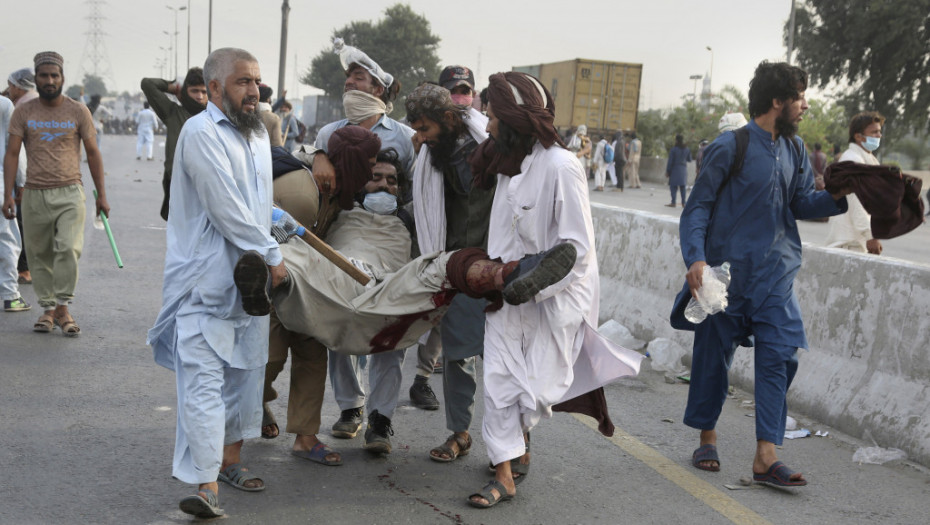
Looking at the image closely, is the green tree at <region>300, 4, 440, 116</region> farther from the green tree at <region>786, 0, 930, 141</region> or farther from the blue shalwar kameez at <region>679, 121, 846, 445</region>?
the blue shalwar kameez at <region>679, 121, 846, 445</region>

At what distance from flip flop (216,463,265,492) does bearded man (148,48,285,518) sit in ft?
1.06

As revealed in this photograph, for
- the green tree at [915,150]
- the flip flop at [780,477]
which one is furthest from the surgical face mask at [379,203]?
the green tree at [915,150]

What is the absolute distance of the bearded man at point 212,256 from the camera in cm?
402

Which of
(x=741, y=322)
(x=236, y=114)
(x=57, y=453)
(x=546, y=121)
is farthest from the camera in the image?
(x=741, y=322)

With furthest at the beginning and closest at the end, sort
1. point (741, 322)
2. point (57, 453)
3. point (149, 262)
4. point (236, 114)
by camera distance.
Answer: point (149, 262) → point (741, 322) → point (57, 453) → point (236, 114)

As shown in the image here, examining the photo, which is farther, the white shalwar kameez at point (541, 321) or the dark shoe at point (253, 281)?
the white shalwar kameez at point (541, 321)

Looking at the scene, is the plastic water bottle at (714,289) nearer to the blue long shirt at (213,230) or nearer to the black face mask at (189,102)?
the blue long shirt at (213,230)

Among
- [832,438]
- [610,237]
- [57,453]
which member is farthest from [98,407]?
[610,237]

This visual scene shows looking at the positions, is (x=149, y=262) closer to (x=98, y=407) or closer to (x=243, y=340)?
(x=98, y=407)

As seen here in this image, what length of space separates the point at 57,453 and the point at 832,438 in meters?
4.12

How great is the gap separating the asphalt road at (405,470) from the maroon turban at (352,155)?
1.37 metres

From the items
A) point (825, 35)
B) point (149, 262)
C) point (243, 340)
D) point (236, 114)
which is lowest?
point (149, 262)

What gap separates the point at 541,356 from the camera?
14.6ft

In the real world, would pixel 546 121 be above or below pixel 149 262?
above
